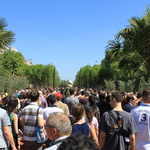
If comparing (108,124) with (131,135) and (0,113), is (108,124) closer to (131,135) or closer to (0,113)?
(131,135)

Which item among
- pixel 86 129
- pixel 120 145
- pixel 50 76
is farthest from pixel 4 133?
pixel 50 76

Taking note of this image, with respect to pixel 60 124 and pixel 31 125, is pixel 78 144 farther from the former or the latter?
pixel 31 125

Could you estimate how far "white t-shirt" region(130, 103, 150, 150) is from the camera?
11.8ft

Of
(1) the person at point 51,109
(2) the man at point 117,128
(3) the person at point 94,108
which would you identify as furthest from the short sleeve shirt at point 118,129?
(3) the person at point 94,108

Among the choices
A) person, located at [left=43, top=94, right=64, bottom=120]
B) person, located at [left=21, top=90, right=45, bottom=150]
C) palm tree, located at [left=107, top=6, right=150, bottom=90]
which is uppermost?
palm tree, located at [left=107, top=6, right=150, bottom=90]

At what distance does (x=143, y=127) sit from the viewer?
3.68 metres

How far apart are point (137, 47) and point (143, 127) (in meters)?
8.37

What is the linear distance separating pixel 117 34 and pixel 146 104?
8915 millimetres

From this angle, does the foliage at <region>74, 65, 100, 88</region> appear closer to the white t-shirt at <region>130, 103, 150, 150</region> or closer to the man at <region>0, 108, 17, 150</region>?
the white t-shirt at <region>130, 103, 150, 150</region>

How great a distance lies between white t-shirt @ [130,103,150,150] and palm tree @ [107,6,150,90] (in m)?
7.54

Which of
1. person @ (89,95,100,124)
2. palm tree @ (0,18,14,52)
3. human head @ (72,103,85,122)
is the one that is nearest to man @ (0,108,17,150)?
human head @ (72,103,85,122)

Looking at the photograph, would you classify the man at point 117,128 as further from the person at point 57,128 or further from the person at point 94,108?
the person at point 94,108

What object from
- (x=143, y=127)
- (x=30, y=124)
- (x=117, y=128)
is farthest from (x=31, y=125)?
(x=143, y=127)

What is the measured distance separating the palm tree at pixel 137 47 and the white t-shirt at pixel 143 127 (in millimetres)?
7539
